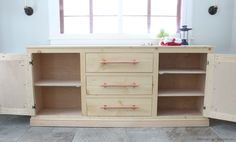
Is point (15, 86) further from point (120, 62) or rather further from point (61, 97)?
point (120, 62)

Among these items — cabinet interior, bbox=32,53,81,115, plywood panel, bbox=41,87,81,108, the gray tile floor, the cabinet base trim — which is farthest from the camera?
plywood panel, bbox=41,87,81,108

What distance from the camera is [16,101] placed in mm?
2209

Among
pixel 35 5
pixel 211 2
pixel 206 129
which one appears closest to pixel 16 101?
pixel 35 5

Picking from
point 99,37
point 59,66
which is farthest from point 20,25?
point 99,37

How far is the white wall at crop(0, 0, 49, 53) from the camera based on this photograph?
259 centimetres

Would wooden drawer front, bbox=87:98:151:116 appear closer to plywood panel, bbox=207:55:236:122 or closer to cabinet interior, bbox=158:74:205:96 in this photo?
cabinet interior, bbox=158:74:205:96

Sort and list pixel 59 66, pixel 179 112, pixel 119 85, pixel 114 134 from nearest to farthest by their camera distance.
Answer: pixel 114 134
pixel 119 85
pixel 179 112
pixel 59 66

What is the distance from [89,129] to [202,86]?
125cm

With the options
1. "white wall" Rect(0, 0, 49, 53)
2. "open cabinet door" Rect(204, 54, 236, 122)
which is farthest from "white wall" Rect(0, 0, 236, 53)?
"open cabinet door" Rect(204, 54, 236, 122)

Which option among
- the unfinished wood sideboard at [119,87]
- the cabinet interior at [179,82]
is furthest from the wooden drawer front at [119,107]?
the cabinet interior at [179,82]

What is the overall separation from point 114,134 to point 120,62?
678mm

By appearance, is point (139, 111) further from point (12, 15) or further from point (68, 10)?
point (12, 15)

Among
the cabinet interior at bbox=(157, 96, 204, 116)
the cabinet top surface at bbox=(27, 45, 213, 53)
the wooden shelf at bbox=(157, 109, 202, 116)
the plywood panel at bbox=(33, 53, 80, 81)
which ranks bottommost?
the wooden shelf at bbox=(157, 109, 202, 116)

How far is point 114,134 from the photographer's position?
6.75 feet
